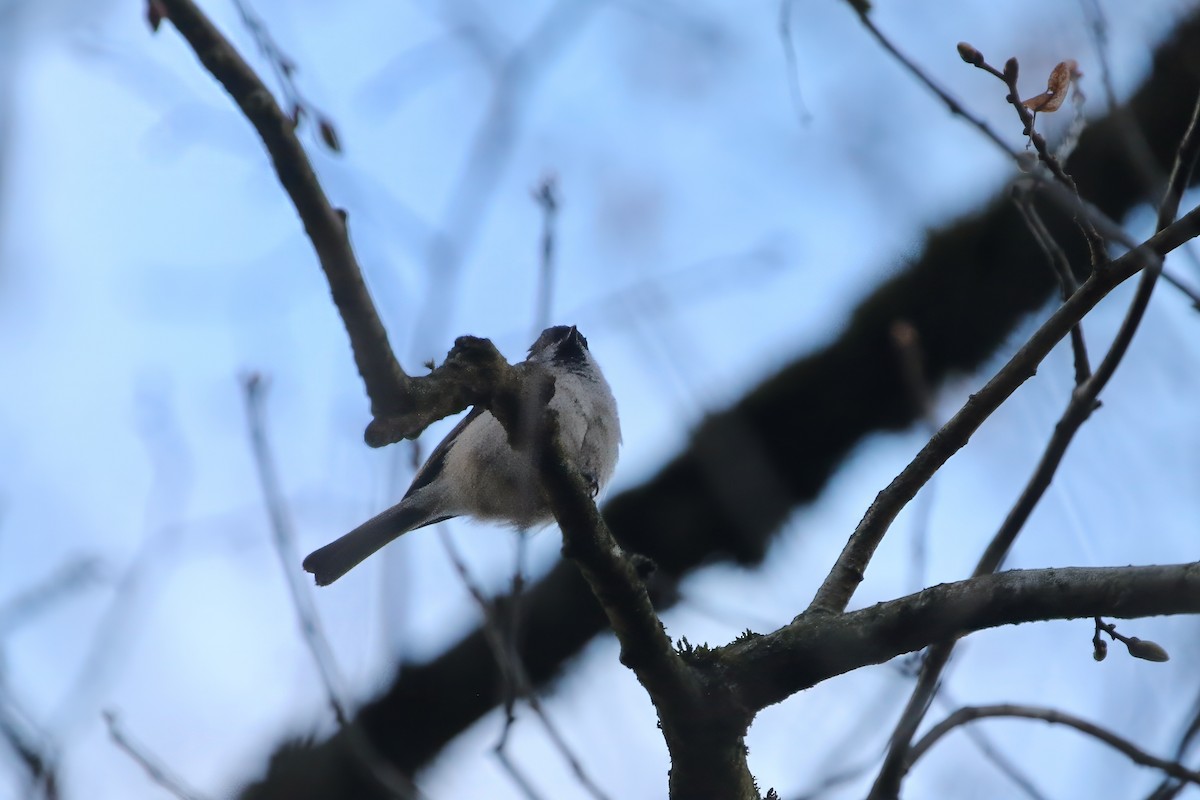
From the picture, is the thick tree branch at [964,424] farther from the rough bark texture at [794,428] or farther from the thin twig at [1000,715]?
the rough bark texture at [794,428]

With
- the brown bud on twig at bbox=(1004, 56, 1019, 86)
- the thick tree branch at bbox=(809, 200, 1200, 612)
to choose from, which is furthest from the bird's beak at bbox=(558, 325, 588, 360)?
the brown bud on twig at bbox=(1004, 56, 1019, 86)

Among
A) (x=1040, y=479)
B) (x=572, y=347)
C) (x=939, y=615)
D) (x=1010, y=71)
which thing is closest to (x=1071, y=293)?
(x=1040, y=479)

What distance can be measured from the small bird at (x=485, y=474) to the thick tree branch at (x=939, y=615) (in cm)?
163

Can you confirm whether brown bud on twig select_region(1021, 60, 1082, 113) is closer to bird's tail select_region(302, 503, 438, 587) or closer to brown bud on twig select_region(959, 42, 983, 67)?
brown bud on twig select_region(959, 42, 983, 67)

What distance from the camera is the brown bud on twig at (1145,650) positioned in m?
2.19

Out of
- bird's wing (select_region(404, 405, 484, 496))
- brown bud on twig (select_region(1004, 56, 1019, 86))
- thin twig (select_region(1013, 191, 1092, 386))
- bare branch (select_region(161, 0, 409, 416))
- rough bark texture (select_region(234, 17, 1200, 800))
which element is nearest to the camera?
bare branch (select_region(161, 0, 409, 416))

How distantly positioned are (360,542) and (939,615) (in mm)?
2735

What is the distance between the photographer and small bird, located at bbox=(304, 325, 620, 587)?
422 cm

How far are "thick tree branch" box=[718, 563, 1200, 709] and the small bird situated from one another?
5.35ft

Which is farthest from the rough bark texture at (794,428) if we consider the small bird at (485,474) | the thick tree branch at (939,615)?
the thick tree branch at (939,615)

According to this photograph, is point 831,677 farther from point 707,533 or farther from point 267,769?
point 267,769

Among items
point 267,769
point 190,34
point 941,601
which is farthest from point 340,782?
point 190,34

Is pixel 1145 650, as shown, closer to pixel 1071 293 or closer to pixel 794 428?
pixel 1071 293

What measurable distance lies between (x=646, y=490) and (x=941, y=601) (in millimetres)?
2317
